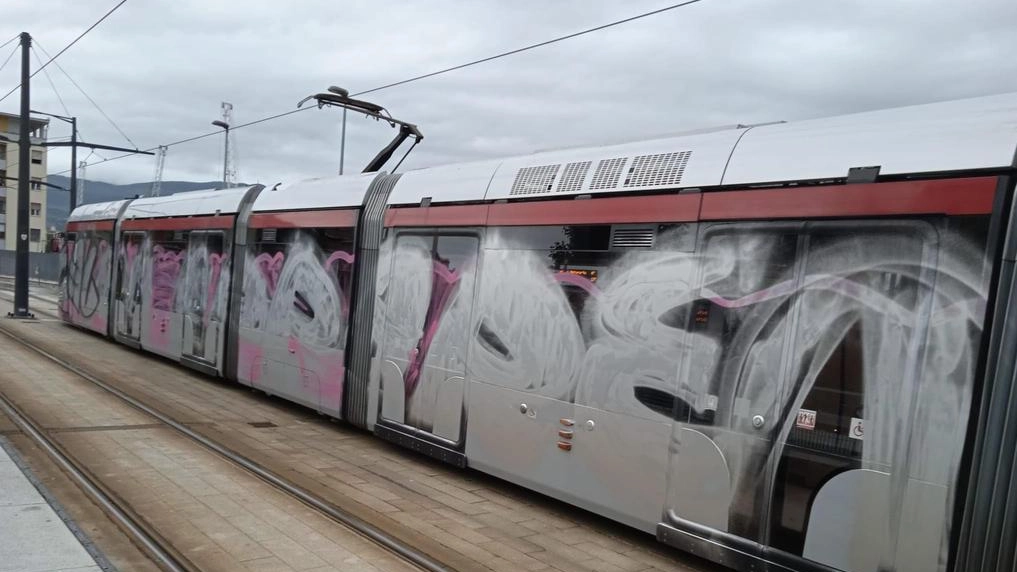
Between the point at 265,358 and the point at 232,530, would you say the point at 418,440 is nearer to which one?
the point at 232,530

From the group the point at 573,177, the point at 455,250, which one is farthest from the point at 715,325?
the point at 455,250

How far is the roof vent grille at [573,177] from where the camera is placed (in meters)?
6.45

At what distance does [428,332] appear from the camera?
7938 mm

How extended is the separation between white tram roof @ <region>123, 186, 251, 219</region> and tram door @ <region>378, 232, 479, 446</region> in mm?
5311

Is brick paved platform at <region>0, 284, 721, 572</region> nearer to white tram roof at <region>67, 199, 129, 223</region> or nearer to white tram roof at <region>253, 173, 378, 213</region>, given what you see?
white tram roof at <region>253, 173, 378, 213</region>

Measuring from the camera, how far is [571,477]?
6.22 metres

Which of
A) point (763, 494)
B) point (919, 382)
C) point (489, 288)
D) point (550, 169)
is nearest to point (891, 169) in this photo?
point (919, 382)

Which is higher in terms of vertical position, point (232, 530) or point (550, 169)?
point (550, 169)

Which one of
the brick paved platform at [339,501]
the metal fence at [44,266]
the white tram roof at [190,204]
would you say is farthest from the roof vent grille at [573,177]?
the metal fence at [44,266]

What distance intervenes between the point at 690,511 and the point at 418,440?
3545 millimetres

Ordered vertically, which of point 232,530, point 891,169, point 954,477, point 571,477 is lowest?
point 232,530

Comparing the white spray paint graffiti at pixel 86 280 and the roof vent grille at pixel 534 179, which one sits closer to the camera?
the roof vent grille at pixel 534 179

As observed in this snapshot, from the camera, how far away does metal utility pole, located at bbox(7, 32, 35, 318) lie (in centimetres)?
2177

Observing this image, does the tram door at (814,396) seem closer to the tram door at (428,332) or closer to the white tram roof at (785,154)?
the white tram roof at (785,154)
